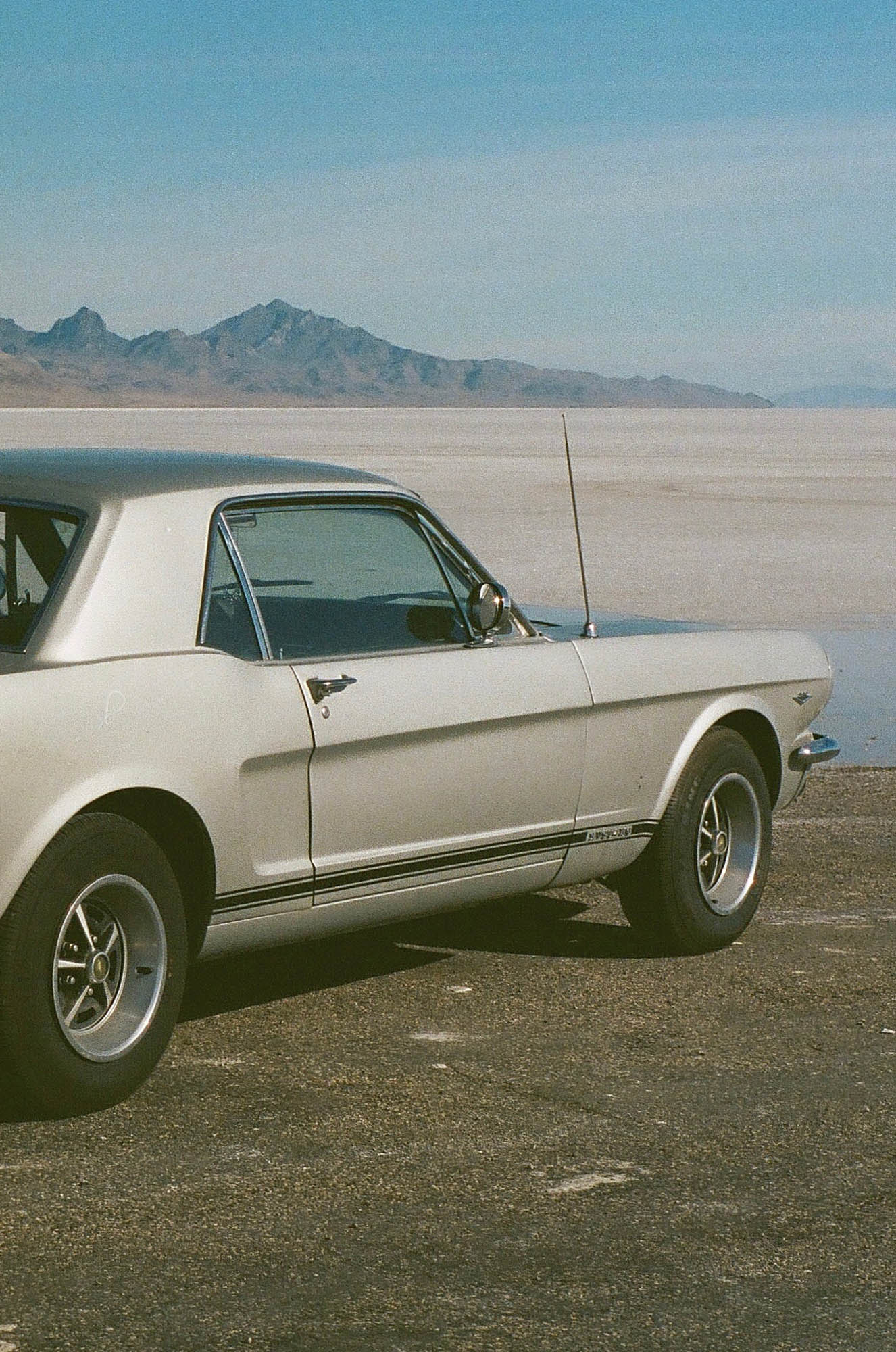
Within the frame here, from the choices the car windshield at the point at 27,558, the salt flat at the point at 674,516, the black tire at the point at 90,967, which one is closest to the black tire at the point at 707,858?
the black tire at the point at 90,967

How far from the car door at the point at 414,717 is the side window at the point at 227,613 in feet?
0.27

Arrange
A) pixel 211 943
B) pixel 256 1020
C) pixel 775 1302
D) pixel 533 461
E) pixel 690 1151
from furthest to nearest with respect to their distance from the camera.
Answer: pixel 533 461 → pixel 256 1020 → pixel 211 943 → pixel 690 1151 → pixel 775 1302

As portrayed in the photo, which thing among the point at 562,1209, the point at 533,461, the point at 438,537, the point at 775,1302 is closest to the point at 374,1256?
the point at 562,1209

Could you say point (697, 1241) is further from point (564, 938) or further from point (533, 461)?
point (533, 461)

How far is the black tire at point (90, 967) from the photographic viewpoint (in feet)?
14.8

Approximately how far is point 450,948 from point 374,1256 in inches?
105

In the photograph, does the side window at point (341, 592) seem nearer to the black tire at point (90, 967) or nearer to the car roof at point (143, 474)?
the car roof at point (143, 474)

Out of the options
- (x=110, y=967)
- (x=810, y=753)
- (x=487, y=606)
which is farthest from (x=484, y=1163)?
(x=810, y=753)

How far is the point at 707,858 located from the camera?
662cm

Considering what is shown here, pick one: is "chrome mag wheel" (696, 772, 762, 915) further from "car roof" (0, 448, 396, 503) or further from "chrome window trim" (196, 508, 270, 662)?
"chrome window trim" (196, 508, 270, 662)

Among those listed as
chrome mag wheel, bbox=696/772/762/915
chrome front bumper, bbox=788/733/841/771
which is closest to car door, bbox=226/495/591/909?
chrome mag wheel, bbox=696/772/762/915

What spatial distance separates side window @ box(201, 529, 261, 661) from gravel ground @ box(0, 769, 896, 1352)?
42.4 inches

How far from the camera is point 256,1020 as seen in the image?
222 inches

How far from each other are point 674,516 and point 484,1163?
30611 millimetres
